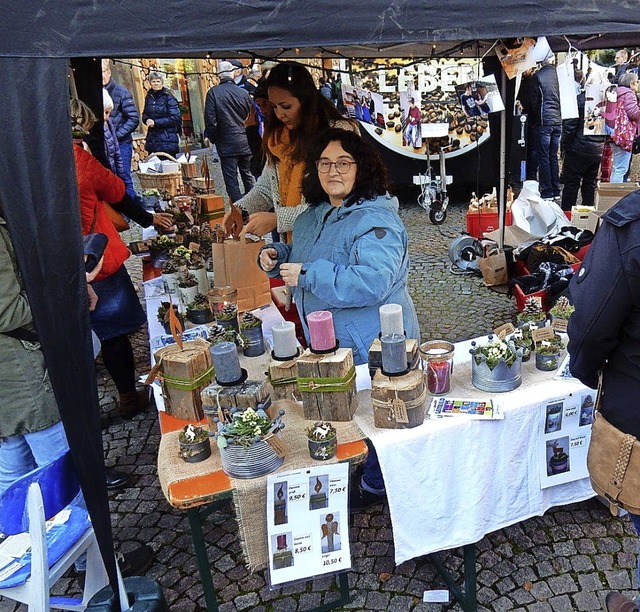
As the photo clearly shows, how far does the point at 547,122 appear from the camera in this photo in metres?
6.82

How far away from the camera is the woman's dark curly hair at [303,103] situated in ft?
9.39

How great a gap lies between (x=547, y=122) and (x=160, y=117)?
511 centimetres

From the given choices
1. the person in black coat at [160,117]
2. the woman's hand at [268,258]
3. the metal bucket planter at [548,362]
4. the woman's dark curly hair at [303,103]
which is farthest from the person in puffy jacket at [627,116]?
the person in black coat at [160,117]

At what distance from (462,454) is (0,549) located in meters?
1.58

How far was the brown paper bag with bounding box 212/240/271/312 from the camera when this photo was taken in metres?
2.98

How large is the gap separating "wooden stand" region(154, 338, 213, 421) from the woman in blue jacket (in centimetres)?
45

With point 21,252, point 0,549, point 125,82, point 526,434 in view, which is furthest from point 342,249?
point 125,82

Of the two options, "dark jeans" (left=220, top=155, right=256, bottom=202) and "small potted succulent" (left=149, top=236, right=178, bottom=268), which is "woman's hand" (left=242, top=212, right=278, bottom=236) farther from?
"dark jeans" (left=220, top=155, right=256, bottom=202)

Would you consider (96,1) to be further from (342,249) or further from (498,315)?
(498,315)

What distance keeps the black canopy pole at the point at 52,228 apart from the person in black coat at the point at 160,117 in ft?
22.7

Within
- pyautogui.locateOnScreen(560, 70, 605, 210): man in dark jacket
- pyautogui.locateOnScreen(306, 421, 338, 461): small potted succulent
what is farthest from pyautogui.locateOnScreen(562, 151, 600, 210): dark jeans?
pyautogui.locateOnScreen(306, 421, 338, 461): small potted succulent

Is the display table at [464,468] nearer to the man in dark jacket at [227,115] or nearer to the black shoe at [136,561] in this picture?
the black shoe at [136,561]

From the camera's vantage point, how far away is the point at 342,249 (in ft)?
7.47

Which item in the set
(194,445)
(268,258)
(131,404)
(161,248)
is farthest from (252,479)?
(161,248)
